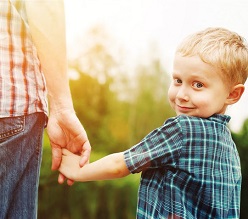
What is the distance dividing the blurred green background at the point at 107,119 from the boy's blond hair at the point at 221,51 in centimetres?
222

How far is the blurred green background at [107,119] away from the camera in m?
3.53

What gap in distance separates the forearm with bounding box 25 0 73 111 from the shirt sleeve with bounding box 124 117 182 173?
32cm

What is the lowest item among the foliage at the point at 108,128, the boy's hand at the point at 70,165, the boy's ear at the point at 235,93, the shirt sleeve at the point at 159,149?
the foliage at the point at 108,128

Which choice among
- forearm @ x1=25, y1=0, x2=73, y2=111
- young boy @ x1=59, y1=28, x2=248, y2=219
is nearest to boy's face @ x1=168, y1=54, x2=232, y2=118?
young boy @ x1=59, y1=28, x2=248, y2=219

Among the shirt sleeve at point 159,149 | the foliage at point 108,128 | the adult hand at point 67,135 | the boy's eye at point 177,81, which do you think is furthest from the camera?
the foliage at point 108,128

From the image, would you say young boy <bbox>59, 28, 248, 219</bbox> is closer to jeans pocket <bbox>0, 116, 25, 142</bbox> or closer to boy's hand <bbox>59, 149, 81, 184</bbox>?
boy's hand <bbox>59, 149, 81, 184</bbox>

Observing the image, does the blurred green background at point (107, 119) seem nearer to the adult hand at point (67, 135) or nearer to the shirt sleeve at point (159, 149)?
the adult hand at point (67, 135)

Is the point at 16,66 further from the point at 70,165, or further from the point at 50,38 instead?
the point at 70,165

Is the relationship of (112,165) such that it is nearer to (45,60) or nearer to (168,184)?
(168,184)

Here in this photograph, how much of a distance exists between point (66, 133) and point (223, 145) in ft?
1.73

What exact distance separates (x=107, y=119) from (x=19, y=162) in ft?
14.9

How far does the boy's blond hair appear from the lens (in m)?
1.34

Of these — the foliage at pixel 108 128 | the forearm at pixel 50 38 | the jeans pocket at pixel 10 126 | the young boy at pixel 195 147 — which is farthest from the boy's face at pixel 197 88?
the foliage at pixel 108 128

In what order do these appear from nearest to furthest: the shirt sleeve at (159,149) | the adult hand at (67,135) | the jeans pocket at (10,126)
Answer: the jeans pocket at (10,126) < the shirt sleeve at (159,149) < the adult hand at (67,135)
